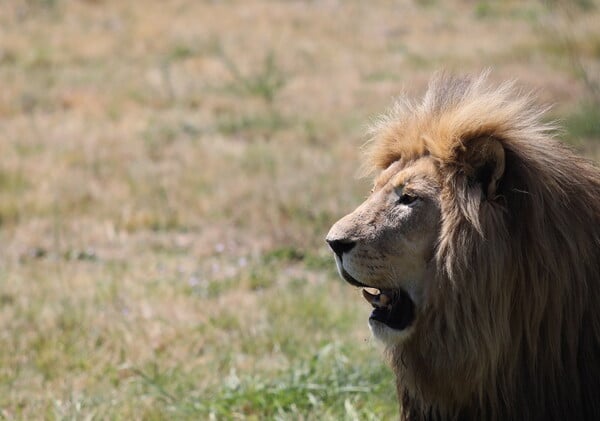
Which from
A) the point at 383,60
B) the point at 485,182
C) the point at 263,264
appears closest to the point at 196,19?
the point at 383,60

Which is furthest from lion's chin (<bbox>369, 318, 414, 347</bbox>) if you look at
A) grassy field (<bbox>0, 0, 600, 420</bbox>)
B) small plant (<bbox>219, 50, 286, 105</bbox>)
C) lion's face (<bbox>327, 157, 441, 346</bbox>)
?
small plant (<bbox>219, 50, 286, 105</bbox>)

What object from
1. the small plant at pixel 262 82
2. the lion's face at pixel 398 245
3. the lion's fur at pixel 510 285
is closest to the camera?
the lion's fur at pixel 510 285

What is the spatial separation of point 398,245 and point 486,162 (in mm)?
359

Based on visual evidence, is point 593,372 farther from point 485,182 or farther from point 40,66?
point 40,66

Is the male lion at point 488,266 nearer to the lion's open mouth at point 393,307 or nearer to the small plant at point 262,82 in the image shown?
the lion's open mouth at point 393,307

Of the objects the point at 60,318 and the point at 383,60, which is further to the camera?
the point at 383,60

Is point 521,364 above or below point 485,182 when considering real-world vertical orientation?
below

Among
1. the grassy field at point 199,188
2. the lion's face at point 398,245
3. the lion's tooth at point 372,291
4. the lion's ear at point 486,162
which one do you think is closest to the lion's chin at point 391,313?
the lion's face at point 398,245

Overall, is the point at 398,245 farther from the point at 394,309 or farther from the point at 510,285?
the point at 510,285

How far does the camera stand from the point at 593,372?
293 centimetres

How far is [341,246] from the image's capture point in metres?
3.01

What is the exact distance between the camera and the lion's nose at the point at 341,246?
2990 millimetres

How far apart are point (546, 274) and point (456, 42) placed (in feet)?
42.9

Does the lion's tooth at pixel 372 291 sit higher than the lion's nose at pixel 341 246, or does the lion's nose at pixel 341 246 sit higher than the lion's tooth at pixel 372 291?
the lion's nose at pixel 341 246
